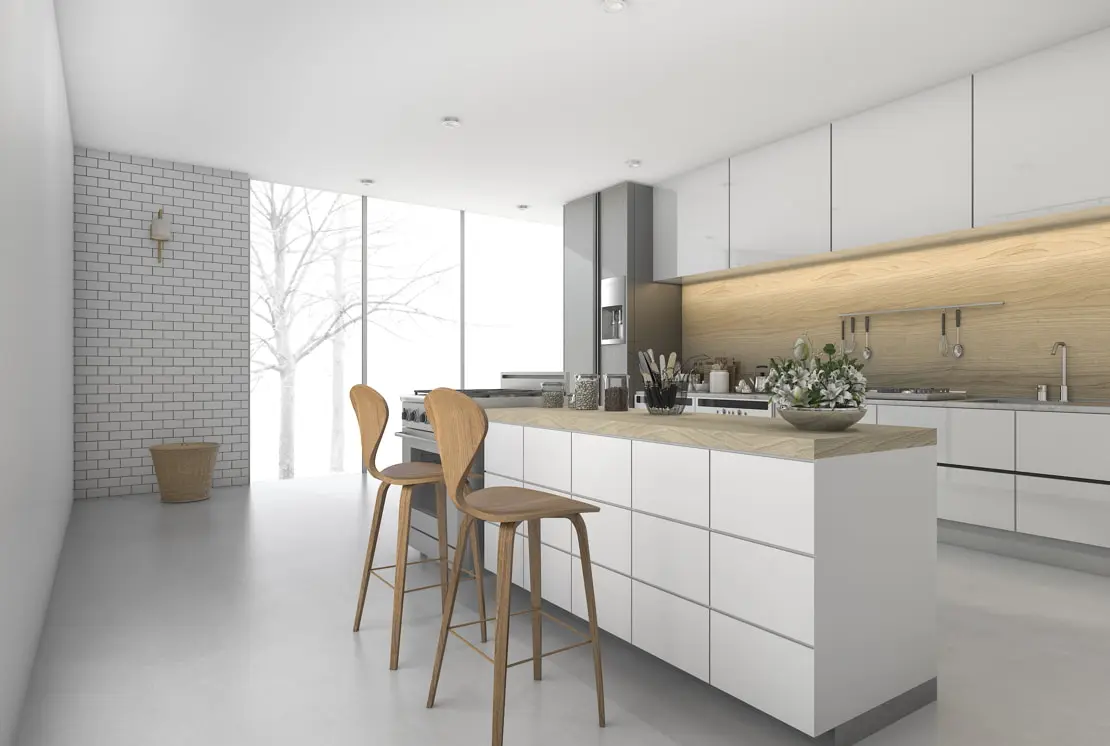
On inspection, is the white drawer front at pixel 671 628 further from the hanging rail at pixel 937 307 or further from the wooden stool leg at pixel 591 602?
the hanging rail at pixel 937 307

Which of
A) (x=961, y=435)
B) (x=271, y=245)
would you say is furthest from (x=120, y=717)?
(x=271, y=245)

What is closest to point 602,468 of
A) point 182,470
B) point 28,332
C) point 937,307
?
point 28,332

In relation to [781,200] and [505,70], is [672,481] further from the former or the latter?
[781,200]

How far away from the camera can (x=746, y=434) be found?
1971 mm

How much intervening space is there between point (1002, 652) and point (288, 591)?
3160 mm

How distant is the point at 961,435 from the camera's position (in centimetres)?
410

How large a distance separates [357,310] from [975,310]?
561 centimetres

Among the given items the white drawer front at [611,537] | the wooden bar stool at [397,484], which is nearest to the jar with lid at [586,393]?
the white drawer front at [611,537]

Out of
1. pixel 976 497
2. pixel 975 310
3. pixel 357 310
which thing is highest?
pixel 357 310

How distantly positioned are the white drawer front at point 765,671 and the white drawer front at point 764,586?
4 centimetres

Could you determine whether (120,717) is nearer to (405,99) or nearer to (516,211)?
(405,99)

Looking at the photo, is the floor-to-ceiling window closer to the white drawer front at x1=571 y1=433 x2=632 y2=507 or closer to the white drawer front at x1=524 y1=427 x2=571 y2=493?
the white drawer front at x1=524 y1=427 x2=571 y2=493

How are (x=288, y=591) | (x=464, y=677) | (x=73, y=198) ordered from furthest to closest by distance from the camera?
(x=73, y=198)
(x=288, y=591)
(x=464, y=677)

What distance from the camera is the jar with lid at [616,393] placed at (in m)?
Result: 2.86
